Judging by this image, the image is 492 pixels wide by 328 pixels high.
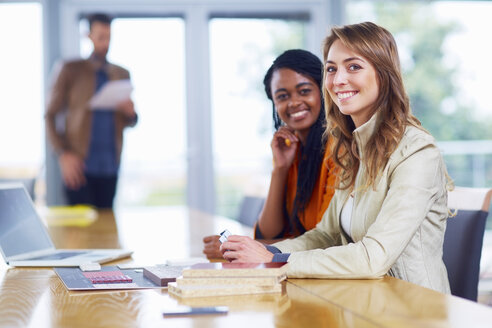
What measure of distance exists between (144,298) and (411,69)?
5.09 m

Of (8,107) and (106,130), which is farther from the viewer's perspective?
(8,107)

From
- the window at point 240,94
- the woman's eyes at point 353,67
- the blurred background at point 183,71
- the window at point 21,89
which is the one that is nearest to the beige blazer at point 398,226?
the woman's eyes at point 353,67

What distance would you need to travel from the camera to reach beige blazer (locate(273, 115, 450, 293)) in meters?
A: 1.34

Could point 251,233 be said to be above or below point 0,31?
below

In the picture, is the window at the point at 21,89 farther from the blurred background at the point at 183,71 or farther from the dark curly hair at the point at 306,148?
the dark curly hair at the point at 306,148

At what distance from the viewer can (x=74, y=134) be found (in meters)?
4.58

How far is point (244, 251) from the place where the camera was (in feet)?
4.62

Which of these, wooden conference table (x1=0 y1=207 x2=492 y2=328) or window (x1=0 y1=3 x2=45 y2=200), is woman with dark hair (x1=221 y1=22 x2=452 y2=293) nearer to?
wooden conference table (x1=0 y1=207 x2=492 y2=328)

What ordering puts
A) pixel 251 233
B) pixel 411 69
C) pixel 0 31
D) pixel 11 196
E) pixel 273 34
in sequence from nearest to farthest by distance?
pixel 11 196
pixel 251 233
pixel 0 31
pixel 273 34
pixel 411 69

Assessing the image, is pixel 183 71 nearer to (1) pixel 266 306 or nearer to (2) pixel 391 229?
(2) pixel 391 229

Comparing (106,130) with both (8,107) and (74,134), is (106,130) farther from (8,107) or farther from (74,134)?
(8,107)

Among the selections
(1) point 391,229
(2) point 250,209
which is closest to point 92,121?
(2) point 250,209

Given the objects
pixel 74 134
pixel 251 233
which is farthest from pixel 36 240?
pixel 74 134

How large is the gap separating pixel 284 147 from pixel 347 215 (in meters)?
0.66
